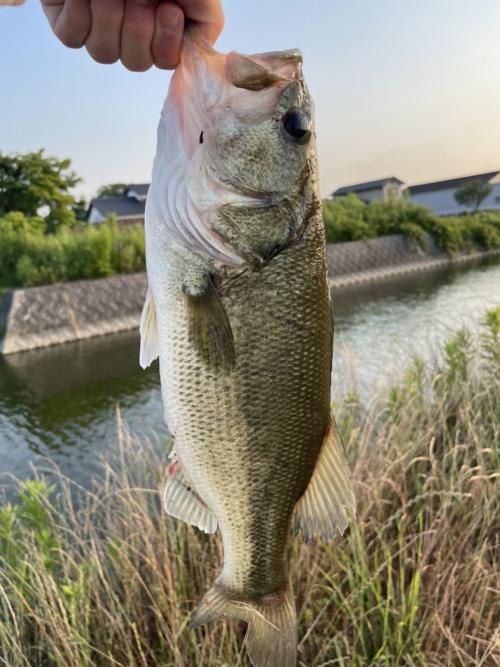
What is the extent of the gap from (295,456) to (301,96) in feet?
2.95

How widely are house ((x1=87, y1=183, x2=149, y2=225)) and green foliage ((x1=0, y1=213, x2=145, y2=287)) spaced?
16.9m

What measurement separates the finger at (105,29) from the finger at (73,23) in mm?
21

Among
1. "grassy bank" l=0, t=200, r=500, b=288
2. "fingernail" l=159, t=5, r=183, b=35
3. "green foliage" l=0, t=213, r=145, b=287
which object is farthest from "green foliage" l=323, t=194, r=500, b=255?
"fingernail" l=159, t=5, r=183, b=35

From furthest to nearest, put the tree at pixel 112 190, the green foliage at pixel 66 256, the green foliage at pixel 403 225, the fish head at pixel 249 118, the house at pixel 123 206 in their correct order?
1. the tree at pixel 112 190
2. the house at pixel 123 206
3. the green foliage at pixel 403 225
4. the green foliage at pixel 66 256
5. the fish head at pixel 249 118

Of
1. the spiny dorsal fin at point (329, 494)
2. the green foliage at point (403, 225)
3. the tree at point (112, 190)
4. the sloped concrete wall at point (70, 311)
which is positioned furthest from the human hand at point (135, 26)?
the tree at point (112, 190)

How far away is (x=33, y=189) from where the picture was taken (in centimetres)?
3253

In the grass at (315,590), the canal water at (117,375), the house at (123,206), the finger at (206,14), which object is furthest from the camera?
the house at (123,206)

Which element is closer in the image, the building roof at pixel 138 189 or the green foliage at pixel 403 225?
the green foliage at pixel 403 225

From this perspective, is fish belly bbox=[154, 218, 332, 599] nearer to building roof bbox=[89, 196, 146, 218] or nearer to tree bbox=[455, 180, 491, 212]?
building roof bbox=[89, 196, 146, 218]

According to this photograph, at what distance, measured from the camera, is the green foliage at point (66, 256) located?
687 inches

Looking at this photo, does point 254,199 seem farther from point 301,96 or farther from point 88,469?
point 88,469

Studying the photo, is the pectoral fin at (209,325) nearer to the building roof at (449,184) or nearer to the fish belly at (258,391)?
the fish belly at (258,391)

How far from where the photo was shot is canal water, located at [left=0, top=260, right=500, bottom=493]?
7168mm

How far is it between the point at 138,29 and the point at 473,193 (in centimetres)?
5746
